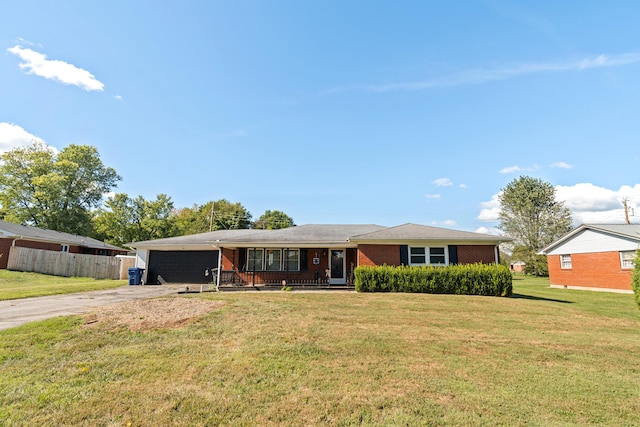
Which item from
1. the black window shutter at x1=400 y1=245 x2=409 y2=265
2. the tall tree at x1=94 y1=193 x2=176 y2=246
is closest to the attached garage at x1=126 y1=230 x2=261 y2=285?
the black window shutter at x1=400 y1=245 x2=409 y2=265

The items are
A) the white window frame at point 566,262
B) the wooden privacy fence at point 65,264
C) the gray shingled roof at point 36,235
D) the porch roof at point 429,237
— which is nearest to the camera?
the porch roof at point 429,237

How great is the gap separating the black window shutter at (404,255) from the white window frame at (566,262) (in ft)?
51.7

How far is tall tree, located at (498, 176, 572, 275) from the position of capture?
3835cm

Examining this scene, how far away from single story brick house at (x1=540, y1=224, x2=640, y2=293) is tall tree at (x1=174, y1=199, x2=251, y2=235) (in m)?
40.0

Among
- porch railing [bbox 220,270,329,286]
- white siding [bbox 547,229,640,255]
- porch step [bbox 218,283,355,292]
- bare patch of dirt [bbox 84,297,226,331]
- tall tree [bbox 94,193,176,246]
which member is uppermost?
tall tree [bbox 94,193,176,246]

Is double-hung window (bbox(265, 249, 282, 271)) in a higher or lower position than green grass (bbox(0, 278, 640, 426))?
higher

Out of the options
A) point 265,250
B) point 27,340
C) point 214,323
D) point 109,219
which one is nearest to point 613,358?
point 214,323

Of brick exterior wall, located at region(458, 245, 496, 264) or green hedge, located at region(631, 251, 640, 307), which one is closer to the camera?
green hedge, located at region(631, 251, 640, 307)

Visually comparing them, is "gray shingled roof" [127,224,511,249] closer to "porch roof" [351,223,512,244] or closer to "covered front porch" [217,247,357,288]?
"porch roof" [351,223,512,244]

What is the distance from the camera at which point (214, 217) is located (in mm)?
46344

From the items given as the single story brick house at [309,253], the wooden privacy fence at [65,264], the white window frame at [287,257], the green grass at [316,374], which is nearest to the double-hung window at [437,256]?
the single story brick house at [309,253]

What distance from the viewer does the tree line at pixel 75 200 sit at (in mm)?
34156

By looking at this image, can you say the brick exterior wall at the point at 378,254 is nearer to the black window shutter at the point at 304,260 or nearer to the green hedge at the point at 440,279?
the green hedge at the point at 440,279

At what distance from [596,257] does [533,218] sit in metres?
21.9
